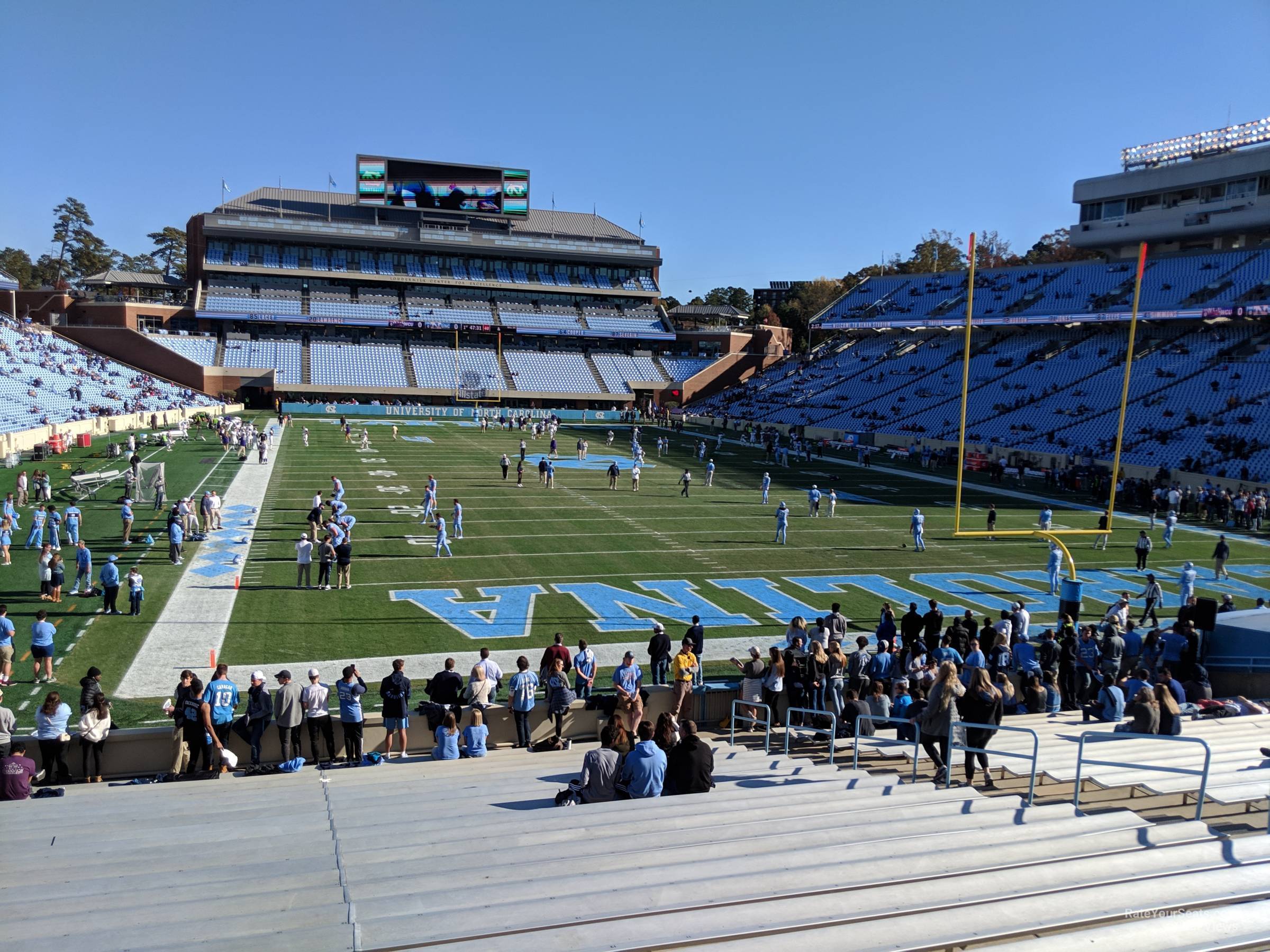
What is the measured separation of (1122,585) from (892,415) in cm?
3164

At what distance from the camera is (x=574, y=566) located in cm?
2156

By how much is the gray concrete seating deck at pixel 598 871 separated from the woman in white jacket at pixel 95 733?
4.19 feet

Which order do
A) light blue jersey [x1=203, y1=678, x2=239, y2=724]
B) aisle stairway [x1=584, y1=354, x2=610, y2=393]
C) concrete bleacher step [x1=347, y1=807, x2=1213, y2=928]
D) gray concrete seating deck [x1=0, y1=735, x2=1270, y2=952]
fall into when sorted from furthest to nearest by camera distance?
aisle stairway [x1=584, y1=354, x2=610, y2=393]
light blue jersey [x1=203, y1=678, x2=239, y2=724]
concrete bleacher step [x1=347, y1=807, x2=1213, y2=928]
gray concrete seating deck [x1=0, y1=735, x2=1270, y2=952]

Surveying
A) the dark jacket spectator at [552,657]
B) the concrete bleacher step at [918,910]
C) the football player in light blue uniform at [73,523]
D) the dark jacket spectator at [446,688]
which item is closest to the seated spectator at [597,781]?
the concrete bleacher step at [918,910]

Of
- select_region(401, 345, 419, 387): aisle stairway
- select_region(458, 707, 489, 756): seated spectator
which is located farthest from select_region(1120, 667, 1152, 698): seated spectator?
select_region(401, 345, 419, 387): aisle stairway

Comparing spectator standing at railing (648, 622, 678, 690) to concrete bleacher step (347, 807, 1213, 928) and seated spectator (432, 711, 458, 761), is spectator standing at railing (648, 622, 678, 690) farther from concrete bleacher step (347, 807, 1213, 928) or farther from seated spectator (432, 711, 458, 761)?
concrete bleacher step (347, 807, 1213, 928)

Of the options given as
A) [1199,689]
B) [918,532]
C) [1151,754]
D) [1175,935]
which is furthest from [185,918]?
[918,532]

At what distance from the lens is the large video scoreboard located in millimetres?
75812

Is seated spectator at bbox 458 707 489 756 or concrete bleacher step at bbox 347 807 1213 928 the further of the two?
seated spectator at bbox 458 707 489 756

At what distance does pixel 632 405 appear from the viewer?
241 ft

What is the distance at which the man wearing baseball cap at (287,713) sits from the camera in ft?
32.6

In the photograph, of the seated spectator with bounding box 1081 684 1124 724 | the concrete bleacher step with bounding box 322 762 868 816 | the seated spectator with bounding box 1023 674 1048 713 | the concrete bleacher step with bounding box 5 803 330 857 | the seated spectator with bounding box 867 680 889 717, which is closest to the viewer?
the concrete bleacher step with bounding box 5 803 330 857

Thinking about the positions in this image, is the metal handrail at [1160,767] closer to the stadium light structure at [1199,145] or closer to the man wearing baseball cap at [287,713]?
the man wearing baseball cap at [287,713]

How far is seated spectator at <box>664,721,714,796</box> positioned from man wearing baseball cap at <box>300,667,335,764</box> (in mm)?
4157
